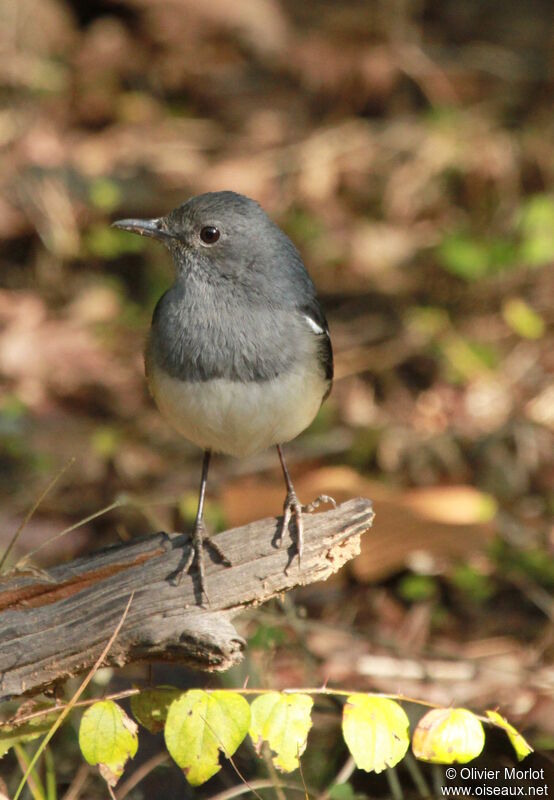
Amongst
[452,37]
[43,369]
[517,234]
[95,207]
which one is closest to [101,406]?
[43,369]

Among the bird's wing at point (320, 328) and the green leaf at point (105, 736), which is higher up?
the bird's wing at point (320, 328)

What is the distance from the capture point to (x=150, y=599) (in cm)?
315

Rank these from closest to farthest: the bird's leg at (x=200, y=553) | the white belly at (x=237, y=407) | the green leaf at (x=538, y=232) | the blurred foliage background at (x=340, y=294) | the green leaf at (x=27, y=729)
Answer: the green leaf at (x=27, y=729), the bird's leg at (x=200, y=553), the white belly at (x=237, y=407), the blurred foliage background at (x=340, y=294), the green leaf at (x=538, y=232)

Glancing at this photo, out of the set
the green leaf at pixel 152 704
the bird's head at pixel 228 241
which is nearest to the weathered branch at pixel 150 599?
the green leaf at pixel 152 704

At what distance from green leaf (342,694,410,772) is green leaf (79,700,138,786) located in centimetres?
58

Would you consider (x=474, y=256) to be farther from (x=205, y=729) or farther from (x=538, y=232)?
(x=205, y=729)

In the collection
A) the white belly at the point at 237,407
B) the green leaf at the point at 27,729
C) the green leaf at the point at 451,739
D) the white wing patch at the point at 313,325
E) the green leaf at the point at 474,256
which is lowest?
the green leaf at the point at 474,256

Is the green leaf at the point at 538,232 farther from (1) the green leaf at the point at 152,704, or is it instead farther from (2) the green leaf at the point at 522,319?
(1) the green leaf at the point at 152,704

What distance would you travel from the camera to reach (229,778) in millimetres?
3713

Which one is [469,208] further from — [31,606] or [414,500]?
[31,606]

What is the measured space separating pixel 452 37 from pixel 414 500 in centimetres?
583

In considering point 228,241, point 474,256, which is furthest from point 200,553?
point 474,256

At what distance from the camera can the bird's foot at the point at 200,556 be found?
3.17m

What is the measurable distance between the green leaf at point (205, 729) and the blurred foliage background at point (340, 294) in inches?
40.7
